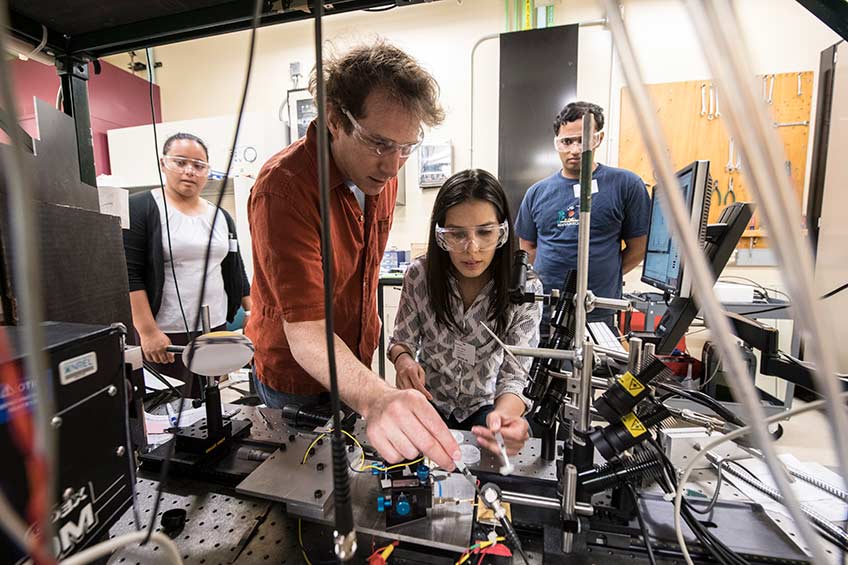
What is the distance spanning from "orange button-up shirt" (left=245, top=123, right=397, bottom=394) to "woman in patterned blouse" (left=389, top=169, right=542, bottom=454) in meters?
0.17

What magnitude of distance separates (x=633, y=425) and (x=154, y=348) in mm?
1903

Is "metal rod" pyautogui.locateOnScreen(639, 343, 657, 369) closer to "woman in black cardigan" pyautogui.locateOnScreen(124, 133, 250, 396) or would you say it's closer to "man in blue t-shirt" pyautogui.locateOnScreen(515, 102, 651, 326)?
"man in blue t-shirt" pyautogui.locateOnScreen(515, 102, 651, 326)

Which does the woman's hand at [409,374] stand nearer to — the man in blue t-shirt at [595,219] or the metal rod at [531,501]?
the metal rod at [531,501]

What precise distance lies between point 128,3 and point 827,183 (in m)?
3.87

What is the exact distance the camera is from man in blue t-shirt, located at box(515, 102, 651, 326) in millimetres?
2158

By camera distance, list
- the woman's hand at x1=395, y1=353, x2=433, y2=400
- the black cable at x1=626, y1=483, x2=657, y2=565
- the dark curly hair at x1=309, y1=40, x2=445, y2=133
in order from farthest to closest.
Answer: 1. the woman's hand at x1=395, y1=353, x2=433, y2=400
2. the dark curly hair at x1=309, y1=40, x2=445, y2=133
3. the black cable at x1=626, y1=483, x2=657, y2=565

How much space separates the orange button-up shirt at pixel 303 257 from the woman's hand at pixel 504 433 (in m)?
0.41

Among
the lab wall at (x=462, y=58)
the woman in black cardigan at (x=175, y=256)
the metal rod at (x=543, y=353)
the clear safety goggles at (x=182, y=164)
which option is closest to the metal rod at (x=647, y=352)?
the metal rod at (x=543, y=353)

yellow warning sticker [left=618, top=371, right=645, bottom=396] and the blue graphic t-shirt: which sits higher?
the blue graphic t-shirt

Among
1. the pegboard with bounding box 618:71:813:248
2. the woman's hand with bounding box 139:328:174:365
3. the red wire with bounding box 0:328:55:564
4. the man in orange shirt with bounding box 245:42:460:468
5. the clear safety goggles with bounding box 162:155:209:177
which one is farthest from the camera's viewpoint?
the pegboard with bounding box 618:71:813:248

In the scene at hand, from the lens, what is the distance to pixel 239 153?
132 inches

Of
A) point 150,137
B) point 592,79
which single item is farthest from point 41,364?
point 150,137

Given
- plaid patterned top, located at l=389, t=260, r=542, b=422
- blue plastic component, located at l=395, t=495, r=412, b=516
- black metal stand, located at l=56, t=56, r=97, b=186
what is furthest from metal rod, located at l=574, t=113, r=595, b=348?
black metal stand, located at l=56, t=56, r=97, b=186

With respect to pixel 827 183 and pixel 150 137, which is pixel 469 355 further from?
pixel 150 137
